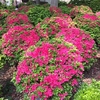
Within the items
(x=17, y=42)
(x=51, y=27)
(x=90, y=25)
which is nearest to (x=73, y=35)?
(x=51, y=27)

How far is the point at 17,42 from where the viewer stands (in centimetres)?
641

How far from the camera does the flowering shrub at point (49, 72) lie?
4.62 m

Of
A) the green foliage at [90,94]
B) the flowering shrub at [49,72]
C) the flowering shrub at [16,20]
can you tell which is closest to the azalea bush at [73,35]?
the flowering shrub at [49,72]

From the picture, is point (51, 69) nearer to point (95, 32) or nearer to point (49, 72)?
point (49, 72)

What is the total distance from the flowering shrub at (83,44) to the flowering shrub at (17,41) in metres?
0.79

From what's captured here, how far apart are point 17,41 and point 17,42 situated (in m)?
0.04

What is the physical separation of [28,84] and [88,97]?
1.25 meters

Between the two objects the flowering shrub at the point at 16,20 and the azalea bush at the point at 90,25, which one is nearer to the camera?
the azalea bush at the point at 90,25

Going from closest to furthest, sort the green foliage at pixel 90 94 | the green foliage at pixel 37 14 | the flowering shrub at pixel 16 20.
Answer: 1. the green foliage at pixel 90 94
2. the flowering shrub at pixel 16 20
3. the green foliage at pixel 37 14

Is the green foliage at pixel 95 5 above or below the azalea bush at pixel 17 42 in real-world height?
below

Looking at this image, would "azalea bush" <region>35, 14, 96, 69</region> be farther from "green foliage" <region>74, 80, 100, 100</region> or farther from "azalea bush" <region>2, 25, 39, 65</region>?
"green foliage" <region>74, 80, 100, 100</region>

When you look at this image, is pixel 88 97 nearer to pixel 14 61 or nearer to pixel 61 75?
pixel 61 75

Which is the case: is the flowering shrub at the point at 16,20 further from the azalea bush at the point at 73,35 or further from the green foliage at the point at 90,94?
the green foliage at the point at 90,94

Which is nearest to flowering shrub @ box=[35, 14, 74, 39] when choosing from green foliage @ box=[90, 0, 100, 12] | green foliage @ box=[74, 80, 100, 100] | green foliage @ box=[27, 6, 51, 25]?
green foliage @ box=[27, 6, 51, 25]
